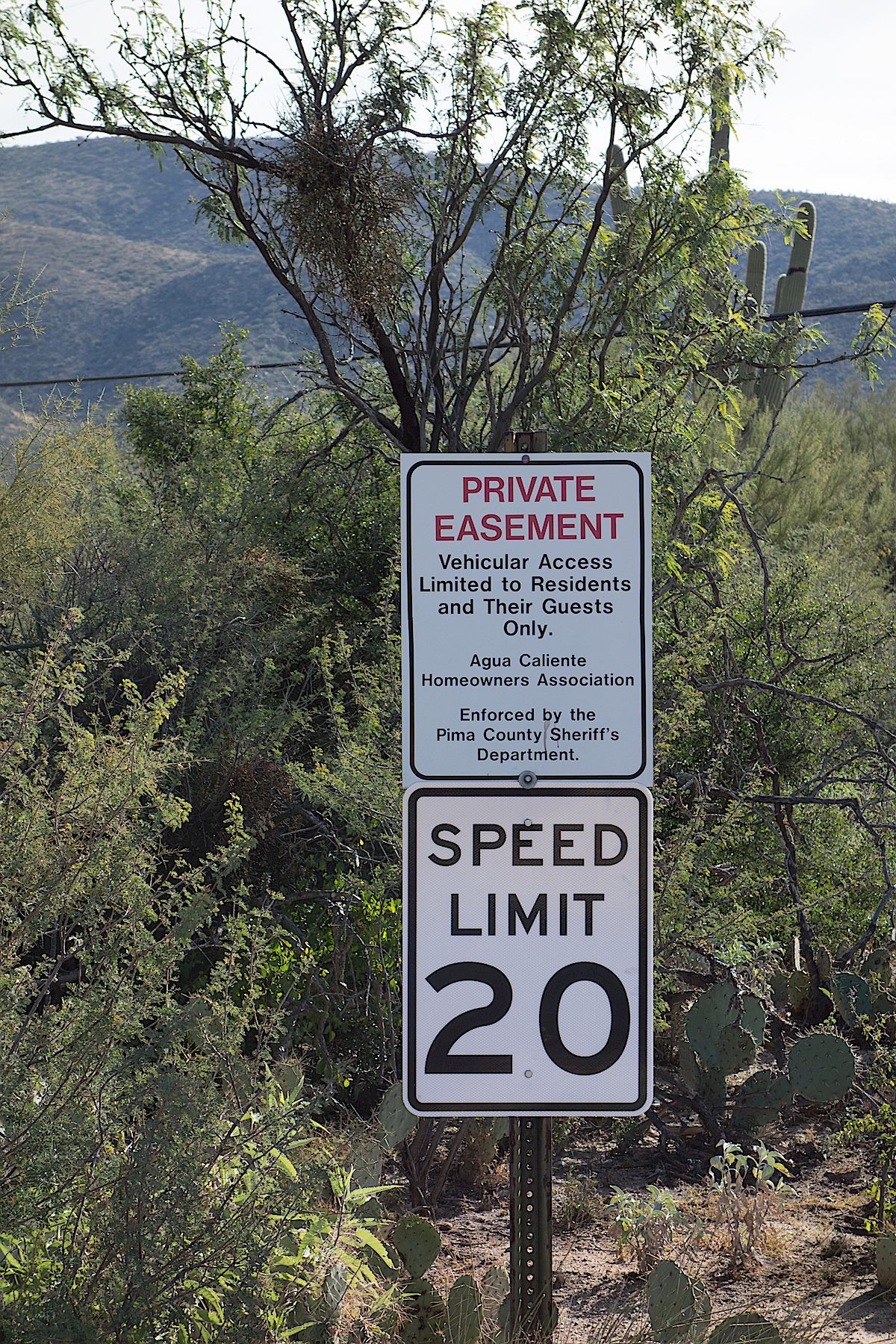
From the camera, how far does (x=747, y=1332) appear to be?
3.18m

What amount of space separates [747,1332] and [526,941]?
1462 mm

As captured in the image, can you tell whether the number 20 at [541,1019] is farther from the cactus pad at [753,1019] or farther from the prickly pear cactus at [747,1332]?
the cactus pad at [753,1019]

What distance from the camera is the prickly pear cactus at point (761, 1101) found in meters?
5.25

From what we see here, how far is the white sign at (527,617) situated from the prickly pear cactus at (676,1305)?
1.60m

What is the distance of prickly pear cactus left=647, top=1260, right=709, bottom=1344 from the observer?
3154 millimetres

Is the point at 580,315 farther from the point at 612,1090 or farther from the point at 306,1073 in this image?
the point at 612,1090

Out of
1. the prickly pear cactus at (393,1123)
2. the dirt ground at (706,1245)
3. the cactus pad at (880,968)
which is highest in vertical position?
the cactus pad at (880,968)

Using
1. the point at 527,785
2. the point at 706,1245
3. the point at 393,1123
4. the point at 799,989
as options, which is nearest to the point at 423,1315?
the point at 393,1123

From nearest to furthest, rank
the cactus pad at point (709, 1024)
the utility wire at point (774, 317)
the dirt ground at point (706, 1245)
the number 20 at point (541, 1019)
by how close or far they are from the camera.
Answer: the number 20 at point (541, 1019), the dirt ground at point (706, 1245), the cactus pad at point (709, 1024), the utility wire at point (774, 317)

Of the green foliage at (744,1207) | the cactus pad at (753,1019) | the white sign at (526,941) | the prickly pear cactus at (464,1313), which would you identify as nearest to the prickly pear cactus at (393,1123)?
the prickly pear cactus at (464,1313)

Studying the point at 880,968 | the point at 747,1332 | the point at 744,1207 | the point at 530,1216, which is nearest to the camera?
the point at 530,1216

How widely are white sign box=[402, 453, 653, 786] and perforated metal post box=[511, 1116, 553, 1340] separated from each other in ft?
2.52

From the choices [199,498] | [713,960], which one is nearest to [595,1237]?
[713,960]

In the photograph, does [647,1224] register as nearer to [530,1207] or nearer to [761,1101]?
[761,1101]
